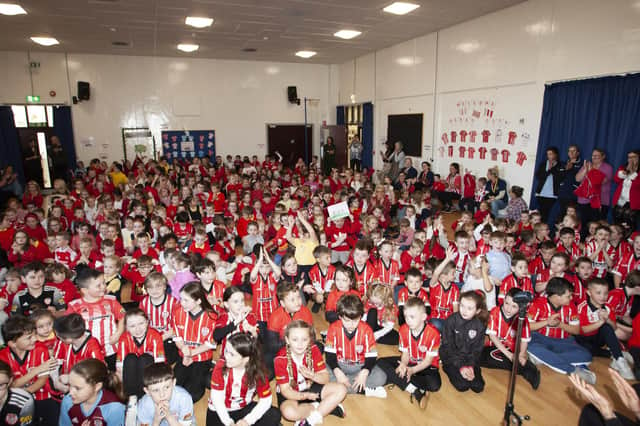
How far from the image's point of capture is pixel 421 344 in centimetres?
331

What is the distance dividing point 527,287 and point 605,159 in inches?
150

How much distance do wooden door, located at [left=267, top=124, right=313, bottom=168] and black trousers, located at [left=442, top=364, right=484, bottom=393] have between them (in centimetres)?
1207

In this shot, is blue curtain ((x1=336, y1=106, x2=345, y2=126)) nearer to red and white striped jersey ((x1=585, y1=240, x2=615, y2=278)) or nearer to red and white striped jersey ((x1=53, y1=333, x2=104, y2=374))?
red and white striped jersey ((x1=585, y1=240, x2=615, y2=278))

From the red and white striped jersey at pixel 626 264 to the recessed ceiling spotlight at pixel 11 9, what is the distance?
10.4 metres

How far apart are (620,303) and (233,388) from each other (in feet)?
13.4

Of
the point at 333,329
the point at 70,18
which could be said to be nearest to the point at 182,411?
the point at 333,329

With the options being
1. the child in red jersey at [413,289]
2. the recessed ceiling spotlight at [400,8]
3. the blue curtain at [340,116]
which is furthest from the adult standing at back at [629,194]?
the blue curtain at [340,116]

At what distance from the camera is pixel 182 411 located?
252cm

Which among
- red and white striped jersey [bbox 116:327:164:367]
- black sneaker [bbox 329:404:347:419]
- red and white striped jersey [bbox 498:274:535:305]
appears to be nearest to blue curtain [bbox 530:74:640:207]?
red and white striped jersey [bbox 498:274:535:305]

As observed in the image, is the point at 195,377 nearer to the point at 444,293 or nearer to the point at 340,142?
the point at 444,293

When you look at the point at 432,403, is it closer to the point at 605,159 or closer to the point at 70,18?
the point at 605,159

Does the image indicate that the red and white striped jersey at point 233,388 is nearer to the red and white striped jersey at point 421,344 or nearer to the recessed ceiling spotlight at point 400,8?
the red and white striped jersey at point 421,344

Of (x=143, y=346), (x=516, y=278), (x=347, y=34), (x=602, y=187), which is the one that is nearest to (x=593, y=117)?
(x=602, y=187)

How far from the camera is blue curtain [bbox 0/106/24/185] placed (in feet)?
37.2
